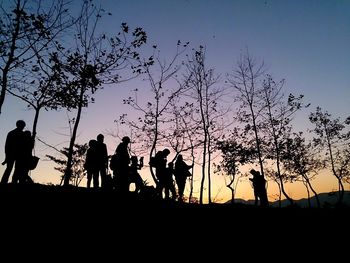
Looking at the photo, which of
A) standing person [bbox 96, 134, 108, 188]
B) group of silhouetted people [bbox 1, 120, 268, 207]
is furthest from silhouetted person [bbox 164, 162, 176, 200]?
standing person [bbox 96, 134, 108, 188]

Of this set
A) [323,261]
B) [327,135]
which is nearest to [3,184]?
[323,261]

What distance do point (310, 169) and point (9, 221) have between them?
42.9 metres

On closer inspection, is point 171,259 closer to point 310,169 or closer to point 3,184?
point 3,184

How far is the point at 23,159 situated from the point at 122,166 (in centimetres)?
350

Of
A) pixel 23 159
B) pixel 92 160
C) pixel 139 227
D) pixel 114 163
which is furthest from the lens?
pixel 114 163

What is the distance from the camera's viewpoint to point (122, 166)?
1155 centimetres

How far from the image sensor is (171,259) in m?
5.47

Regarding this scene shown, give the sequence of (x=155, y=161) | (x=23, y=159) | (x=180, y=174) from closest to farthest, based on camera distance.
A: (x=23, y=159) < (x=155, y=161) < (x=180, y=174)

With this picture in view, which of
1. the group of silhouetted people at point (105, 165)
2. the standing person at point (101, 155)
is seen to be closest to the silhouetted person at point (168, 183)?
the group of silhouetted people at point (105, 165)

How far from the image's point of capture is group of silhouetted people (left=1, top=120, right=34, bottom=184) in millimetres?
9680

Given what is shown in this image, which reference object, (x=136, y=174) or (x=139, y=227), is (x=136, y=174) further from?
(x=139, y=227)

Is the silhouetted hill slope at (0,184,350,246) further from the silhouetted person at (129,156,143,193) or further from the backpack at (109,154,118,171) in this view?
the silhouetted person at (129,156,143,193)

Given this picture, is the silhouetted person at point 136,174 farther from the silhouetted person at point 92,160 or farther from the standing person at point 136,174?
the silhouetted person at point 92,160

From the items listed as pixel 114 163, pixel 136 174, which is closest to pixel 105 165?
pixel 114 163
